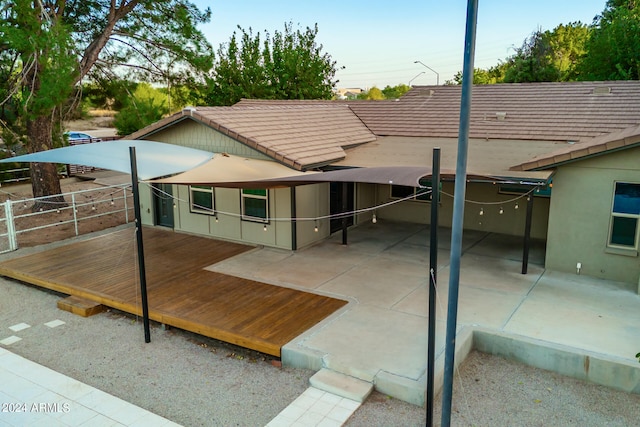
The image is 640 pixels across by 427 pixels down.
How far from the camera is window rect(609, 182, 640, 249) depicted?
8.03 meters

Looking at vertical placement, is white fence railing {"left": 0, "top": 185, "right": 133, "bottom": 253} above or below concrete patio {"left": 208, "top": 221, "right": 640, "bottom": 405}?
above

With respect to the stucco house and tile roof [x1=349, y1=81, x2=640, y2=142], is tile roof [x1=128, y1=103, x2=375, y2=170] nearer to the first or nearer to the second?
the stucco house

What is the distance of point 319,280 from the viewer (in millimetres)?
8422

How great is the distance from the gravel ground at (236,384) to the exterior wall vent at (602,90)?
352 inches

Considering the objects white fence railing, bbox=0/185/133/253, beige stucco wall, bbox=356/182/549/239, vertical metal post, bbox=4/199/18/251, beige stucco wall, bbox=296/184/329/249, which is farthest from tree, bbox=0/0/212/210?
beige stucco wall, bbox=356/182/549/239

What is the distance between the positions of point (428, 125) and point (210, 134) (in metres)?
5.92

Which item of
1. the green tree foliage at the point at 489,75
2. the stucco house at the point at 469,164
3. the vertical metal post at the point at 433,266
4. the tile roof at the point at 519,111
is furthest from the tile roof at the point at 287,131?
the green tree foliage at the point at 489,75

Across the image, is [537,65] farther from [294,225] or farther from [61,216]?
[61,216]

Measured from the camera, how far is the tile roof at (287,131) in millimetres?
9484

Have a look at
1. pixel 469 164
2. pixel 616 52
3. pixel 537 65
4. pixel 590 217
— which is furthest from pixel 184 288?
pixel 537 65

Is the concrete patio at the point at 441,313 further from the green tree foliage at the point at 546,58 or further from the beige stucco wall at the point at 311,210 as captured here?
the green tree foliage at the point at 546,58

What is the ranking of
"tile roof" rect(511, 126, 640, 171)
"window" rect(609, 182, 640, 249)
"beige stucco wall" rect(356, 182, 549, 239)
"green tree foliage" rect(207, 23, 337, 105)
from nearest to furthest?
"tile roof" rect(511, 126, 640, 171) → "window" rect(609, 182, 640, 249) → "beige stucco wall" rect(356, 182, 549, 239) → "green tree foliage" rect(207, 23, 337, 105)

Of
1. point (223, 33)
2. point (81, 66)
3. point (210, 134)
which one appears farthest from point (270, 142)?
point (223, 33)

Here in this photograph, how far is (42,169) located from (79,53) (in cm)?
355
